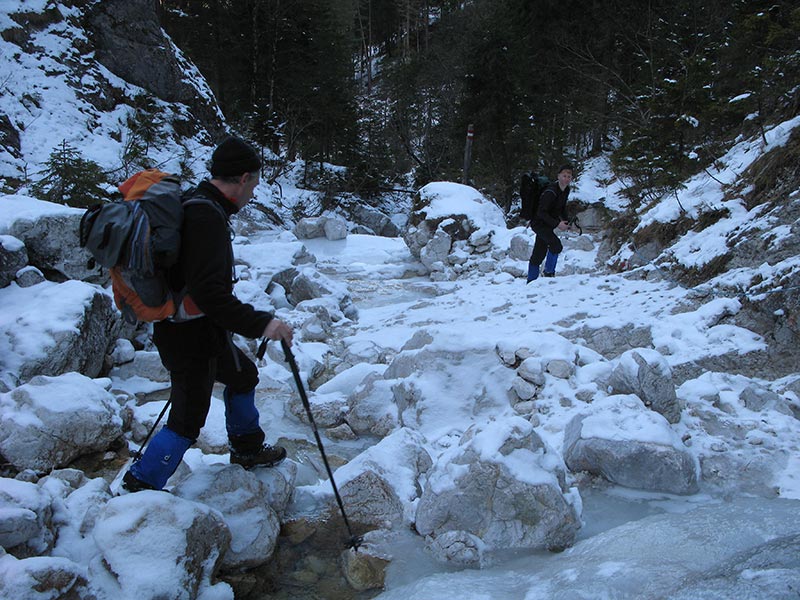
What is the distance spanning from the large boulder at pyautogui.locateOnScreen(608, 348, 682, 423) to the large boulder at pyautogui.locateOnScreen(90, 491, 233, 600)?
9.84 feet

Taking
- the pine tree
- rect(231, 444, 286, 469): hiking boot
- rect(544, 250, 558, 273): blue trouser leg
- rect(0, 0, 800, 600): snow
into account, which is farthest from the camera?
the pine tree

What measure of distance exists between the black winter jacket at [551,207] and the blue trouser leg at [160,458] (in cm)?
591

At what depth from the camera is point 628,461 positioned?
3.34 m

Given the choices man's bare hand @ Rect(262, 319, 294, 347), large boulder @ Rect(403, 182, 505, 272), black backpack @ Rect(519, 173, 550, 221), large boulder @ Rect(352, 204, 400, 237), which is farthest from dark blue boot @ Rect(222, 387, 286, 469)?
large boulder @ Rect(352, 204, 400, 237)

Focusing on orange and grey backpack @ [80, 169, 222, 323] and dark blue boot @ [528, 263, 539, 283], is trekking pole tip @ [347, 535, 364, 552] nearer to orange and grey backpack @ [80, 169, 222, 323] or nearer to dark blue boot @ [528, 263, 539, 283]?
orange and grey backpack @ [80, 169, 222, 323]

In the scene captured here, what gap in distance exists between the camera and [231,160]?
255 centimetres

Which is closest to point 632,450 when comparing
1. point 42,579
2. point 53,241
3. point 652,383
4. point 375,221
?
point 652,383

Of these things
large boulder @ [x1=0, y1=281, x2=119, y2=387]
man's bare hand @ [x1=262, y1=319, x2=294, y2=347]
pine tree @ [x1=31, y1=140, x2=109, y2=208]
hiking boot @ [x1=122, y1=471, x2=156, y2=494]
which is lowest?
hiking boot @ [x1=122, y1=471, x2=156, y2=494]

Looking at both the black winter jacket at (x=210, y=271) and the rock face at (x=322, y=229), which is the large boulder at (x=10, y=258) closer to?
the black winter jacket at (x=210, y=271)

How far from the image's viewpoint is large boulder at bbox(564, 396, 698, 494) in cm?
327

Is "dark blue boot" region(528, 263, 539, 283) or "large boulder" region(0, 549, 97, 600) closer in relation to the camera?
"large boulder" region(0, 549, 97, 600)

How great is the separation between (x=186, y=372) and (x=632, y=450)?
2.71m

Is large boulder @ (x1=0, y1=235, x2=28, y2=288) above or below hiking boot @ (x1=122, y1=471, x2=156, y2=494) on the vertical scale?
above

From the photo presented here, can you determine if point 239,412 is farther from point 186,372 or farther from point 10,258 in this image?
point 10,258
